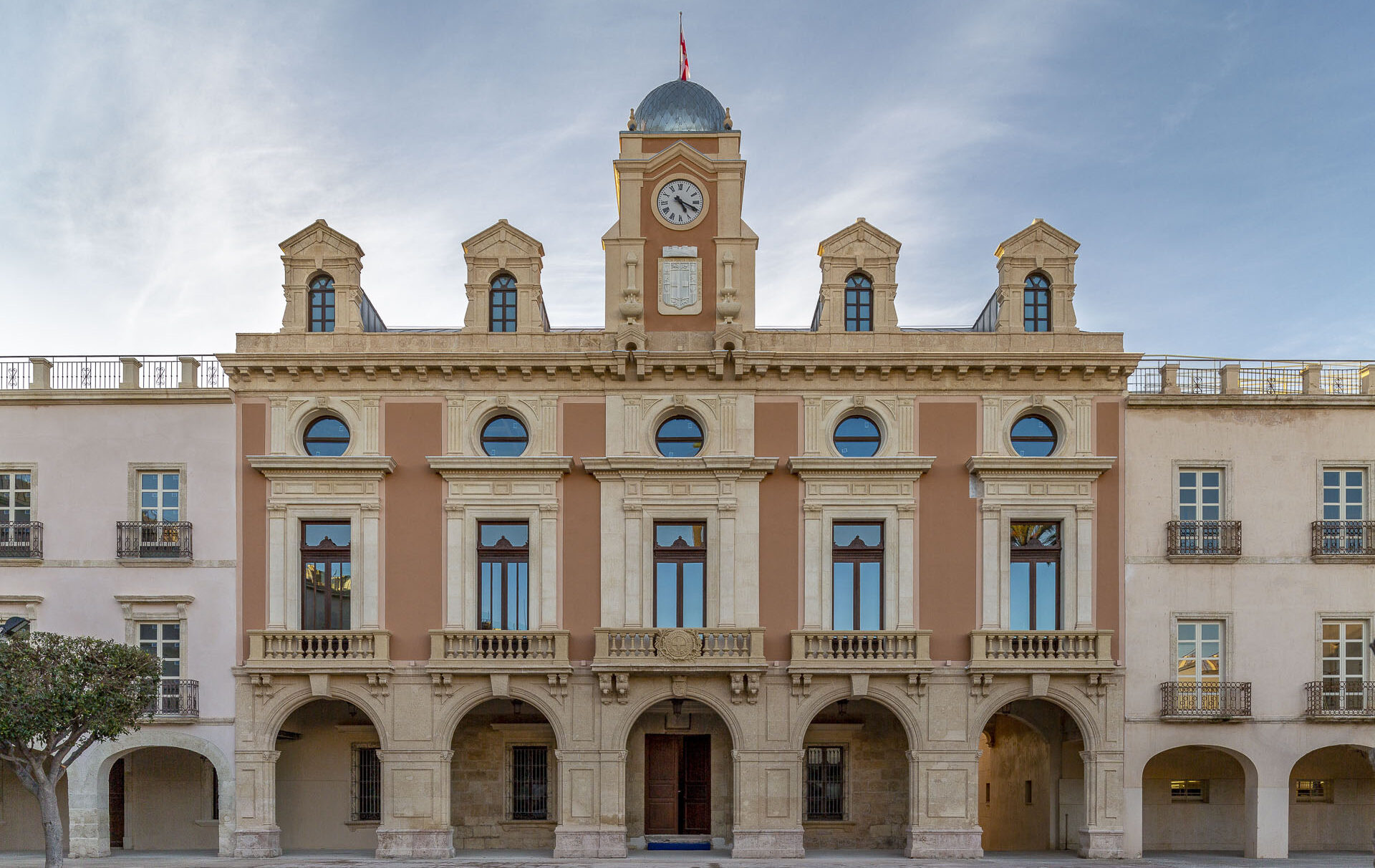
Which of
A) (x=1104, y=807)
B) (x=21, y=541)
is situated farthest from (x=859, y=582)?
(x=21, y=541)

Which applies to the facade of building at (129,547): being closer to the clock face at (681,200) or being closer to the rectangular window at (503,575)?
the rectangular window at (503,575)

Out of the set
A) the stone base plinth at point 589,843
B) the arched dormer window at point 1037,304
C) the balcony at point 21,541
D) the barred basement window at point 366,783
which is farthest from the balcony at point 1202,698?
the balcony at point 21,541

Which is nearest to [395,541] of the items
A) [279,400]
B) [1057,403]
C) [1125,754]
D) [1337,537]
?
[279,400]

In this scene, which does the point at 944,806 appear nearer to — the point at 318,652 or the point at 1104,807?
the point at 1104,807

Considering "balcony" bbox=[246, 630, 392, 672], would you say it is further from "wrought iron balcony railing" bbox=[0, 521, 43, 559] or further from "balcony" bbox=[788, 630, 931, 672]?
"balcony" bbox=[788, 630, 931, 672]

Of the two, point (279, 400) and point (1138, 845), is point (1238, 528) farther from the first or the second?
point (279, 400)

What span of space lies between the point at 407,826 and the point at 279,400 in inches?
430

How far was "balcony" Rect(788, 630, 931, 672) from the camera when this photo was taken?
2628 centimetres

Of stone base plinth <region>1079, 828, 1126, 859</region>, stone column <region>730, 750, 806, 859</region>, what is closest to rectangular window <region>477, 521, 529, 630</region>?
stone column <region>730, 750, 806, 859</region>

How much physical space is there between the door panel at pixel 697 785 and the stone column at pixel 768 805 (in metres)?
2.20

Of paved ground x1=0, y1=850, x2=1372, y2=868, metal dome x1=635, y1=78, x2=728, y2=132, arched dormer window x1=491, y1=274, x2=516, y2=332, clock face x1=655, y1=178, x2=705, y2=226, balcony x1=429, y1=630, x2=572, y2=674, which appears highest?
metal dome x1=635, y1=78, x2=728, y2=132

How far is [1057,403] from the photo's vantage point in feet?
89.3

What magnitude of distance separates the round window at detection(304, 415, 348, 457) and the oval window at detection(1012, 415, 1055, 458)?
16.9 meters

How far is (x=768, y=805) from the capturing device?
26.3 meters
